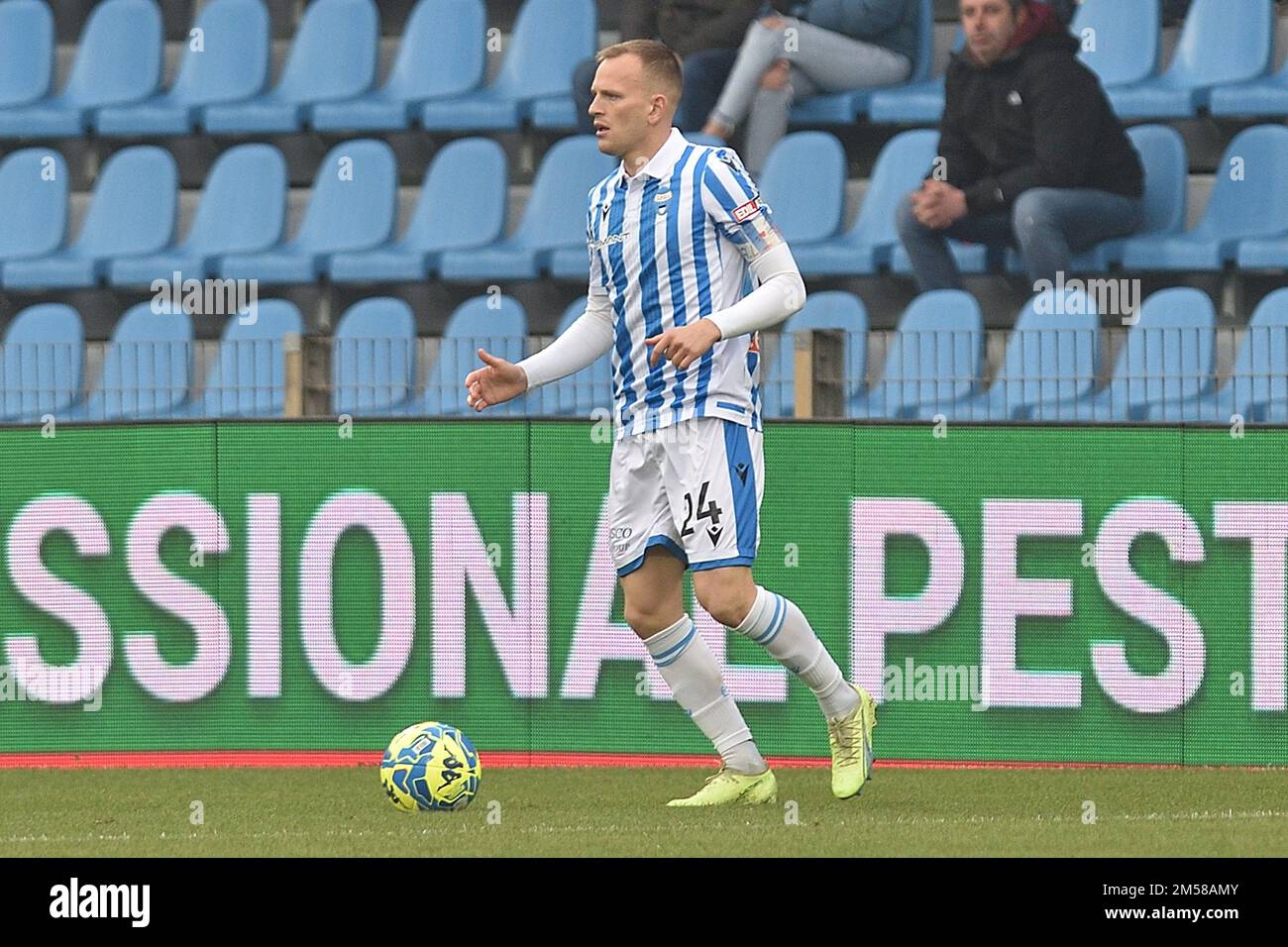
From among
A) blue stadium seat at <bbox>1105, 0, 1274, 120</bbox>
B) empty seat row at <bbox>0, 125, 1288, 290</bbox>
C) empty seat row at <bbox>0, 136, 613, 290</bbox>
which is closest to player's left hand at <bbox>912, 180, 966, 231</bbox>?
empty seat row at <bbox>0, 125, 1288, 290</bbox>

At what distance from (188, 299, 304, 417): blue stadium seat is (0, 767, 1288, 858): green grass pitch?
12.2ft

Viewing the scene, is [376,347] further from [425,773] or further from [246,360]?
[425,773]

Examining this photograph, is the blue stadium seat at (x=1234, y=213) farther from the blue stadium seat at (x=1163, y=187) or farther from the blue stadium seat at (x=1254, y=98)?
the blue stadium seat at (x=1254, y=98)

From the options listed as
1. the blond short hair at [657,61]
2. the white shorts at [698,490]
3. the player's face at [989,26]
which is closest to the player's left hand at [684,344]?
the white shorts at [698,490]

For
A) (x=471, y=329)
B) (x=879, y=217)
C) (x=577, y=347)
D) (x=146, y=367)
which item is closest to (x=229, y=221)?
(x=146, y=367)

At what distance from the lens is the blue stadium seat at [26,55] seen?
1594 cm

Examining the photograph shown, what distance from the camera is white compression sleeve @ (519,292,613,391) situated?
736cm

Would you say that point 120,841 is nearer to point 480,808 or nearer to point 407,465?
point 480,808

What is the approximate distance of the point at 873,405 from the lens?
11766 millimetres

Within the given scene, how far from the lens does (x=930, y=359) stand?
1199 centimetres

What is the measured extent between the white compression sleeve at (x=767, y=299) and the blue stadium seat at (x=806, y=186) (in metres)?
6.44

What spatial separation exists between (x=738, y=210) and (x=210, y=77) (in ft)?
30.5

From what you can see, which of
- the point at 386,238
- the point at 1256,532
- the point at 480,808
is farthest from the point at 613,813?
the point at 386,238

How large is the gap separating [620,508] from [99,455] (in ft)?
10.9
